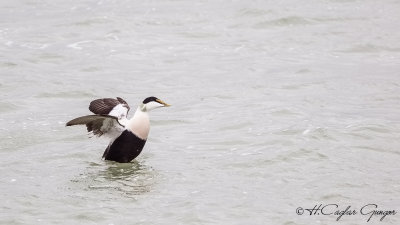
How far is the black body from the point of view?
10.3m

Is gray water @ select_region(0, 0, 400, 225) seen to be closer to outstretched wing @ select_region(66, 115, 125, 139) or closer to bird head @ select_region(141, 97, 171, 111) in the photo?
outstretched wing @ select_region(66, 115, 125, 139)

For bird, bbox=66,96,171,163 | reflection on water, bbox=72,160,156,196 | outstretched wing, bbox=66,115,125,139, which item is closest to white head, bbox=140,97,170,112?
bird, bbox=66,96,171,163

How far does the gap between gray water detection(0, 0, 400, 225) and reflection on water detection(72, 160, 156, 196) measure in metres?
0.02

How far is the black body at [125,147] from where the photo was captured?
10.3m

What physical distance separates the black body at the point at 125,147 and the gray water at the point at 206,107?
14 cm

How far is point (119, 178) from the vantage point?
9.91 metres

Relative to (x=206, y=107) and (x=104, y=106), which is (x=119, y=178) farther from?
(x=206, y=107)

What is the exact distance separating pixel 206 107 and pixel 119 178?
11.4ft

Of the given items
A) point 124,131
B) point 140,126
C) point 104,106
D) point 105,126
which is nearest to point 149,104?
point 140,126

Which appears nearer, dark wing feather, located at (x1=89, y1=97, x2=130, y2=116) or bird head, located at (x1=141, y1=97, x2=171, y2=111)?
bird head, located at (x1=141, y1=97, x2=171, y2=111)

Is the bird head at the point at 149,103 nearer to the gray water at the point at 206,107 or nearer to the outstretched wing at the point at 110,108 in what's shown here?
the outstretched wing at the point at 110,108

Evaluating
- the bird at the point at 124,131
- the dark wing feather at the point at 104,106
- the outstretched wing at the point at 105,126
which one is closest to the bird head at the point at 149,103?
the bird at the point at 124,131

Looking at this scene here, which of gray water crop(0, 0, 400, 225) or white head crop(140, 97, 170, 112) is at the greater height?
white head crop(140, 97, 170, 112)

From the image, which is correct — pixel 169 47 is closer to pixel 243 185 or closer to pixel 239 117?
pixel 239 117
